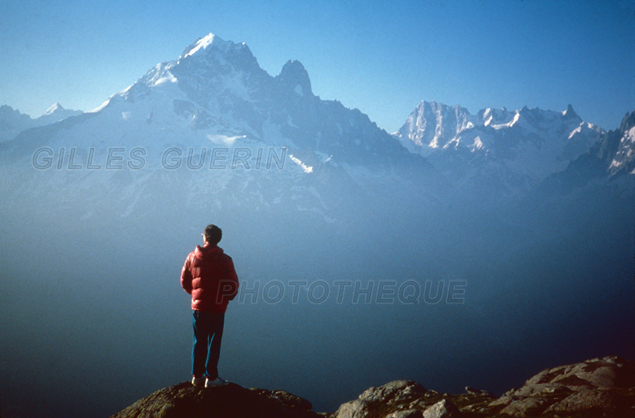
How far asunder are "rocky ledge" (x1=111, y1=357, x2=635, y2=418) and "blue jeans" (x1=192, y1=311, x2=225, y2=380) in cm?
62

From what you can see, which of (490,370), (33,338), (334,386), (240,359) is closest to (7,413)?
(33,338)

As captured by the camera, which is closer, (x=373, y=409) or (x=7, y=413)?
(x=373, y=409)

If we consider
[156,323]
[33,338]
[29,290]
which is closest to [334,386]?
[156,323]

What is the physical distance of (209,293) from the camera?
27.1 feet

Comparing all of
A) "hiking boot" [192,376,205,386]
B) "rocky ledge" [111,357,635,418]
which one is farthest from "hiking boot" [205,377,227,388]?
"hiking boot" [192,376,205,386]

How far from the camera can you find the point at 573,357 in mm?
199250

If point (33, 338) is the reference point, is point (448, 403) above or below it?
above

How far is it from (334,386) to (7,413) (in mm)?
133713

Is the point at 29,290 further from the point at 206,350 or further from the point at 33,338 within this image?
the point at 206,350

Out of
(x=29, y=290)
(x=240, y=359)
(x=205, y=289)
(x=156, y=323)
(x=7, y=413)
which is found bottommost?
(x=7, y=413)

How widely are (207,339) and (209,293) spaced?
4.67 feet

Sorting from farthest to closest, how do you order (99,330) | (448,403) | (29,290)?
1. (29,290)
2. (99,330)
3. (448,403)

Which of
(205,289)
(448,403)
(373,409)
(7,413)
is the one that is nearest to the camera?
(205,289)

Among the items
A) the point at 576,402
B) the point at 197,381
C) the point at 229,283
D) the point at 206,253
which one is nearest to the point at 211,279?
the point at 229,283
